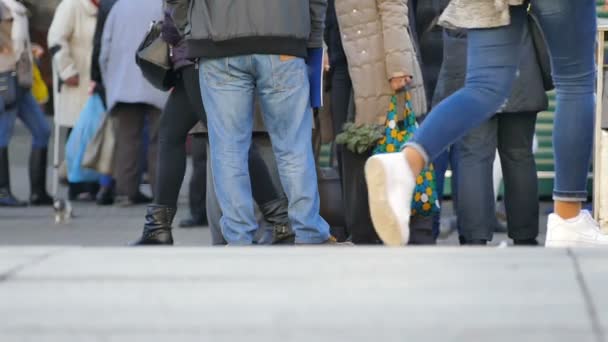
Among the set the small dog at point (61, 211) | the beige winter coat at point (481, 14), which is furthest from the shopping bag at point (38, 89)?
the beige winter coat at point (481, 14)

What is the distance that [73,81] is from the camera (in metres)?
13.0

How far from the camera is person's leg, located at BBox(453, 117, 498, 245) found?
8102mm

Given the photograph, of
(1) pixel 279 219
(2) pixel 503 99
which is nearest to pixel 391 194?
(2) pixel 503 99

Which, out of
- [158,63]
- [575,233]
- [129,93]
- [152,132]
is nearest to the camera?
[575,233]

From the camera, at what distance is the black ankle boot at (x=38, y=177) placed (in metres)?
12.9

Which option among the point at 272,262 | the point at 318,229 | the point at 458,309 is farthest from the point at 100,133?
the point at 458,309

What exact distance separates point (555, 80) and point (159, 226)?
Answer: 2.70 m

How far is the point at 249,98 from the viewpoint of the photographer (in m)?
7.05

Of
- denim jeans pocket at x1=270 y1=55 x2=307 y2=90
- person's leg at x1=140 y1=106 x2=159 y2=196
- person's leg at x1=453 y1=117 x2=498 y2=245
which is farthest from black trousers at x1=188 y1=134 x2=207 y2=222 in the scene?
denim jeans pocket at x1=270 y1=55 x2=307 y2=90

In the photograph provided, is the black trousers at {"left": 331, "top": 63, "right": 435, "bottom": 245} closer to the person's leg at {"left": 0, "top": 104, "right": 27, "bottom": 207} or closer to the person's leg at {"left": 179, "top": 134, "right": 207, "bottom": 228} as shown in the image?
the person's leg at {"left": 179, "top": 134, "right": 207, "bottom": 228}

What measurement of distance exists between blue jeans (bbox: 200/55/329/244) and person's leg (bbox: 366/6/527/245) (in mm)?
1235

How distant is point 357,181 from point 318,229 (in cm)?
132

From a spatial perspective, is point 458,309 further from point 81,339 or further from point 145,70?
point 145,70

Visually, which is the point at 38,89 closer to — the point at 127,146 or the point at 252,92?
the point at 127,146
